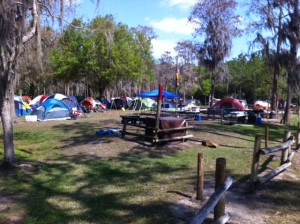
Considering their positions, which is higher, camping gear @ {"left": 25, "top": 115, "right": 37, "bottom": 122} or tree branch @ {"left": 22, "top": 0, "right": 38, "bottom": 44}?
tree branch @ {"left": 22, "top": 0, "right": 38, "bottom": 44}

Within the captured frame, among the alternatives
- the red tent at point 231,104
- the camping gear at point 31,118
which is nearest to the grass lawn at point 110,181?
the camping gear at point 31,118

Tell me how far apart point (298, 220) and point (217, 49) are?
84.6ft

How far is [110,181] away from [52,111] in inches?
653

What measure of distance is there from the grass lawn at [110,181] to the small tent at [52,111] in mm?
10251

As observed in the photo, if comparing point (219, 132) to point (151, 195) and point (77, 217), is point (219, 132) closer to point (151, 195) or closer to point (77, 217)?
point (151, 195)

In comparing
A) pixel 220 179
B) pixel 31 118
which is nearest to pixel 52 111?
pixel 31 118

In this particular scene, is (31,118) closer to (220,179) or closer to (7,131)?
(7,131)

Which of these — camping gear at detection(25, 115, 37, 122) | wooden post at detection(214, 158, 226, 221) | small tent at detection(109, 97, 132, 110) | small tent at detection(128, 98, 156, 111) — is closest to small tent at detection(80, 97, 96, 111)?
small tent at detection(128, 98, 156, 111)

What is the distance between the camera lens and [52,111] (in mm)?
23047

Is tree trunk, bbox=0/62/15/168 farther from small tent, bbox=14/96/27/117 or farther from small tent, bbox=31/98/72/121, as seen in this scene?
small tent, bbox=14/96/27/117

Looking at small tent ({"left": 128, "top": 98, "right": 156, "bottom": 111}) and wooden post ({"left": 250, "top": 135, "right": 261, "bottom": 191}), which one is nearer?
wooden post ({"left": 250, "top": 135, "right": 261, "bottom": 191})

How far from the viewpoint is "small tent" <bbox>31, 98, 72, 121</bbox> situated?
74.4 ft

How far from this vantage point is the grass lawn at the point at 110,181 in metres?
5.51

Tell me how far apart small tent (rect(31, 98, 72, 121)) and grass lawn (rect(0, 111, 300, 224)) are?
404 inches
